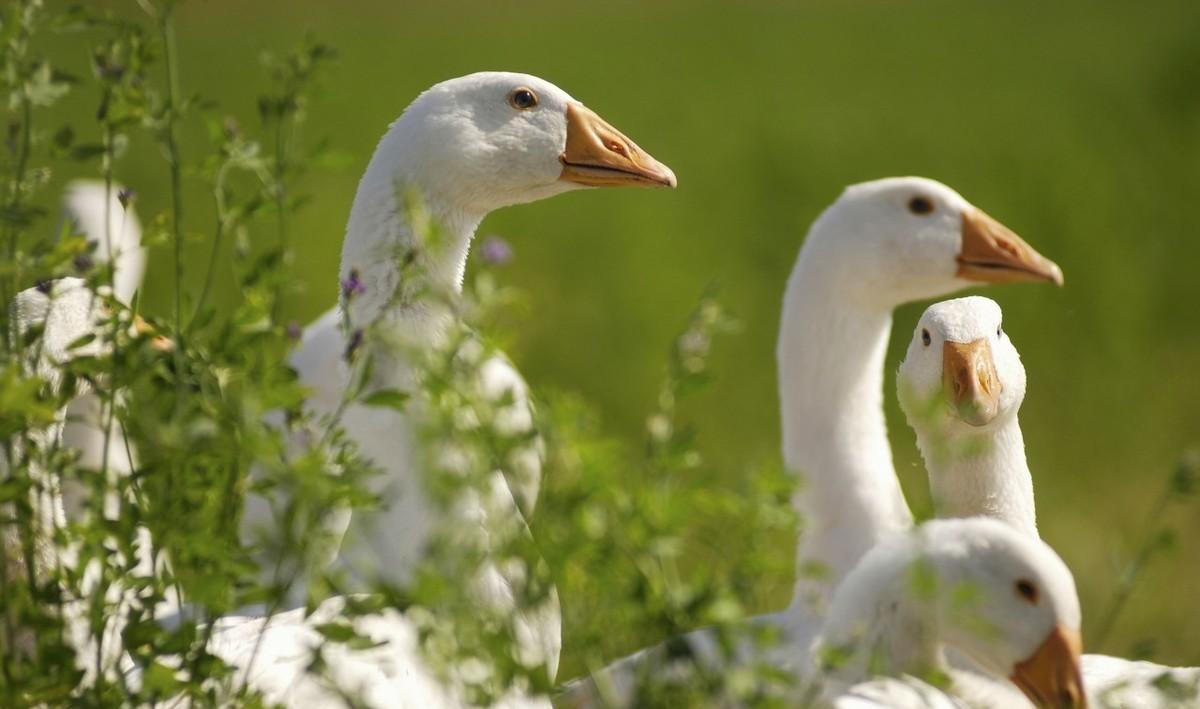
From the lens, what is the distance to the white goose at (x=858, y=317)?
553cm

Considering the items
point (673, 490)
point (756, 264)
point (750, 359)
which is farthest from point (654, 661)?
point (756, 264)

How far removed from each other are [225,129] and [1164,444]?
436 inches

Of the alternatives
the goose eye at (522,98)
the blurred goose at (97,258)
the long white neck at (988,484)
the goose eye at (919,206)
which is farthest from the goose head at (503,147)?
the blurred goose at (97,258)

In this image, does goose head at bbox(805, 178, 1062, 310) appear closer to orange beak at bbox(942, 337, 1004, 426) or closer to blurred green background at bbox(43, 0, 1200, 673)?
orange beak at bbox(942, 337, 1004, 426)

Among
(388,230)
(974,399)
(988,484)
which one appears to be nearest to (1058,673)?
(974,399)

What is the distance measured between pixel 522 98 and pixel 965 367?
1487 millimetres

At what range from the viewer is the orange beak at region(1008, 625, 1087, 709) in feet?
12.3

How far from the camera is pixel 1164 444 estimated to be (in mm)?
13633

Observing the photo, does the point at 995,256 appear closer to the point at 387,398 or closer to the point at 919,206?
the point at 919,206

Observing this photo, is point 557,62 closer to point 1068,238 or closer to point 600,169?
point 1068,238

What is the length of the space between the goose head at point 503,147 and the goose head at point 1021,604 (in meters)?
1.87

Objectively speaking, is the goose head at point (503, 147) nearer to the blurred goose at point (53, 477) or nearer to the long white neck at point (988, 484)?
the blurred goose at point (53, 477)

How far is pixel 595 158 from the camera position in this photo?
543cm

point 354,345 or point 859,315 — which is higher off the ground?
point 354,345
